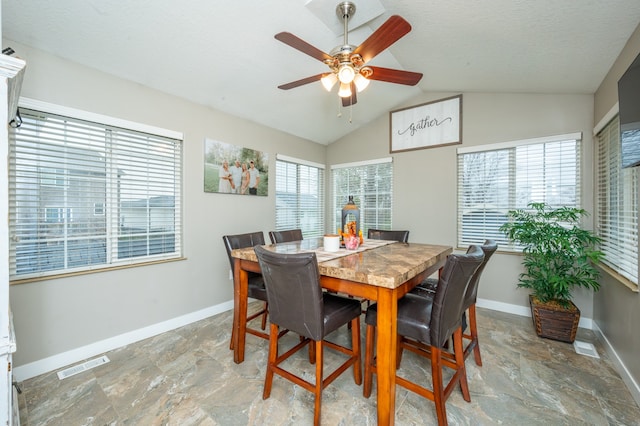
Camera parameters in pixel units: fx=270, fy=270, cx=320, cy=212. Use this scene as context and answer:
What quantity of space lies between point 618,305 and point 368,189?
2.93 metres

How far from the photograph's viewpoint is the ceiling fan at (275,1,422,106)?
1597mm

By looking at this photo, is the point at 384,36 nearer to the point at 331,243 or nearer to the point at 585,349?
the point at 331,243

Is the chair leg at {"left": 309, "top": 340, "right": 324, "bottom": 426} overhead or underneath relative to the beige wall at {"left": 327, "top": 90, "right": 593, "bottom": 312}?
underneath

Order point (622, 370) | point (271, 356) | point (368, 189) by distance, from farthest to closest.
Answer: point (368, 189) < point (622, 370) < point (271, 356)

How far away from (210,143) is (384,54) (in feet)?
6.94

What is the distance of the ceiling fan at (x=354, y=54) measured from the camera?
1.60 m

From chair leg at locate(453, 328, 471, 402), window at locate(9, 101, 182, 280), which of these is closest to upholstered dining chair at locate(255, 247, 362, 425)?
chair leg at locate(453, 328, 471, 402)

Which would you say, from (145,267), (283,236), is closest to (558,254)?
(283,236)

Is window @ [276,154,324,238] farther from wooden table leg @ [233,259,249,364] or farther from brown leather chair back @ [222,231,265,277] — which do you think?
wooden table leg @ [233,259,249,364]

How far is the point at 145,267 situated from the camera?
8.65ft

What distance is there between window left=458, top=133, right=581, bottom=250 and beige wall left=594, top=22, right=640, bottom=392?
46cm

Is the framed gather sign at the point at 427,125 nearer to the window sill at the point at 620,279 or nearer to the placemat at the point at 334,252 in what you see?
the window sill at the point at 620,279

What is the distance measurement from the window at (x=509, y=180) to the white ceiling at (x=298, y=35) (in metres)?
0.63

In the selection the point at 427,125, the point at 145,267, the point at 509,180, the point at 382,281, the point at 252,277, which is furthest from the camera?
the point at 427,125
